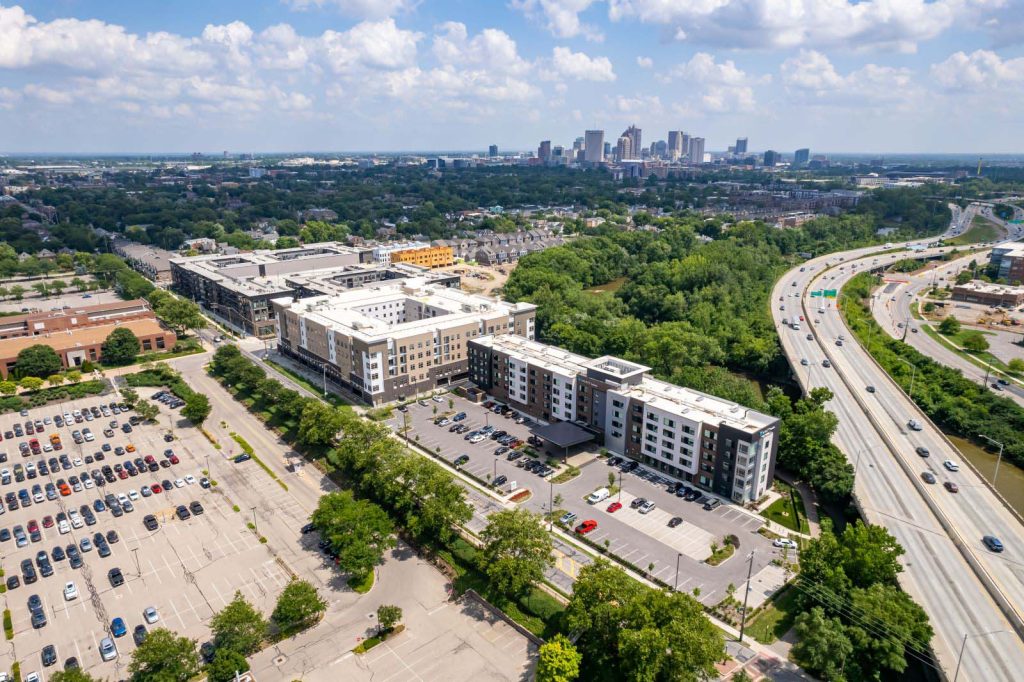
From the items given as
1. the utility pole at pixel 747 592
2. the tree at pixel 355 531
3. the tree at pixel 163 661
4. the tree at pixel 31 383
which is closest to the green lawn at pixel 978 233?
the utility pole at pixel 747 592

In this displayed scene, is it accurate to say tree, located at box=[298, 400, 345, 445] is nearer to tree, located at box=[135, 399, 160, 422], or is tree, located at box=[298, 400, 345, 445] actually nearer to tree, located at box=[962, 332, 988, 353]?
tree, located at box=[135, 399, 160, 422]

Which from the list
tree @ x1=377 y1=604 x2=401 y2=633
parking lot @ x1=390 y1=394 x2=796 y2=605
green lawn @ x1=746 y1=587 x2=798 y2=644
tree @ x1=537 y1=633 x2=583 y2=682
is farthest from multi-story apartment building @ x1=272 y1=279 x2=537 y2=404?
green lawn @ x1=746 y1=587 x2=798 y2=644

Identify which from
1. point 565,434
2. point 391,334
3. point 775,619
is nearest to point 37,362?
point 391,334

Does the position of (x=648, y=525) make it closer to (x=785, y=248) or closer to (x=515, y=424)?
(x=515, y=424)

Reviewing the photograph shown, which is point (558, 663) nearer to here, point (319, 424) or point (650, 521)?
point (650, 521)

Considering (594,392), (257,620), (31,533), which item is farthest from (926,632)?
(31,533)

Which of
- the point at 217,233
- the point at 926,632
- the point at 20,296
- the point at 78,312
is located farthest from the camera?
the point at 217,233

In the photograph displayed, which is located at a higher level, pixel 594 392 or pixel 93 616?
pixel 594 392
